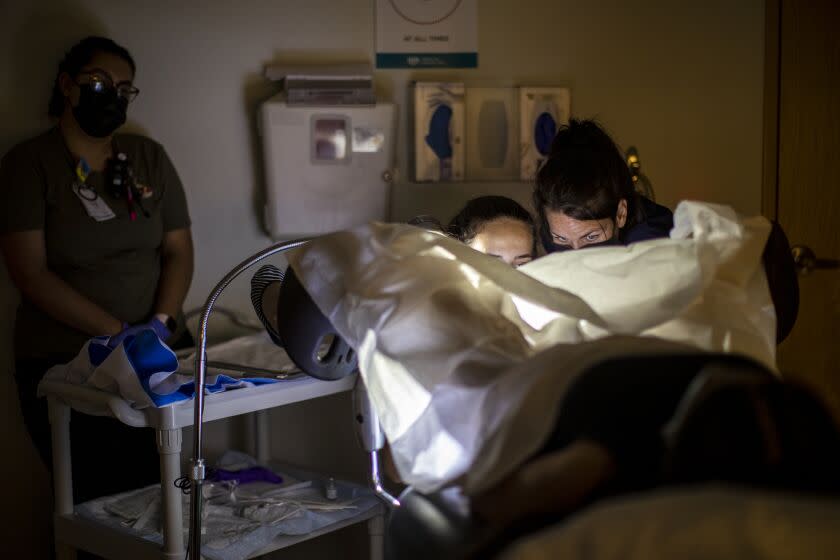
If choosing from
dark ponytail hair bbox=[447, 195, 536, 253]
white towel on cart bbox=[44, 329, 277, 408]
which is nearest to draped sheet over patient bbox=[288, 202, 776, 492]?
white towel on cart bbox=[44, 329, 277, 408]

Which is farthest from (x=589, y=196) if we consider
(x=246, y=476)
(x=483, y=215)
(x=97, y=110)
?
(x=97, y=110)

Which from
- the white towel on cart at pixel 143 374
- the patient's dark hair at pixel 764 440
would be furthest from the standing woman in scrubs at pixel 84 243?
the patient's dark hair at pixel 764 440

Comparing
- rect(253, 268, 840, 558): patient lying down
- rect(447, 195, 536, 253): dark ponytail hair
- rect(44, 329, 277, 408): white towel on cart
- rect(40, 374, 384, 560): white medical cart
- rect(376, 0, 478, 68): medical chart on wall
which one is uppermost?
rect(376, 0, 478, 68): medical chart on wall

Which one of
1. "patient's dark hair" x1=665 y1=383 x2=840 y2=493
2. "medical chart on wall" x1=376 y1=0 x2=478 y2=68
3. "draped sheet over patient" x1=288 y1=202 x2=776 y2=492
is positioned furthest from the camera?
"medical chart on wall" x1=376 y1=0 x2=478 y2=68

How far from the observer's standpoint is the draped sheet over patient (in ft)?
2.56

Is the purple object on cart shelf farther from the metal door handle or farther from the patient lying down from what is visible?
the metal door handle

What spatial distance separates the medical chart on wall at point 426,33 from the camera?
225cm

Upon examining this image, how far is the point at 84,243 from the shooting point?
191 cm

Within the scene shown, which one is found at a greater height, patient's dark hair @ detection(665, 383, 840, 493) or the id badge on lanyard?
the id badge on lanyard

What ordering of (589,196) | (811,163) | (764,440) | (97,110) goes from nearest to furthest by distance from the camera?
1. (764,440)
2. (589,196)
3. (97,110)
4. (811,163)

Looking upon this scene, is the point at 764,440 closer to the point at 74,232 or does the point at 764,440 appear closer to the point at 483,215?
the point at 483,215

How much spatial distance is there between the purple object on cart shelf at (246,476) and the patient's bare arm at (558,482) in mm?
1313

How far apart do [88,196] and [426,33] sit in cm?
92

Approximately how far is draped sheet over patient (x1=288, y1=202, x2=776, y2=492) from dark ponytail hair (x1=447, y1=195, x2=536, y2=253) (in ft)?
2.29
